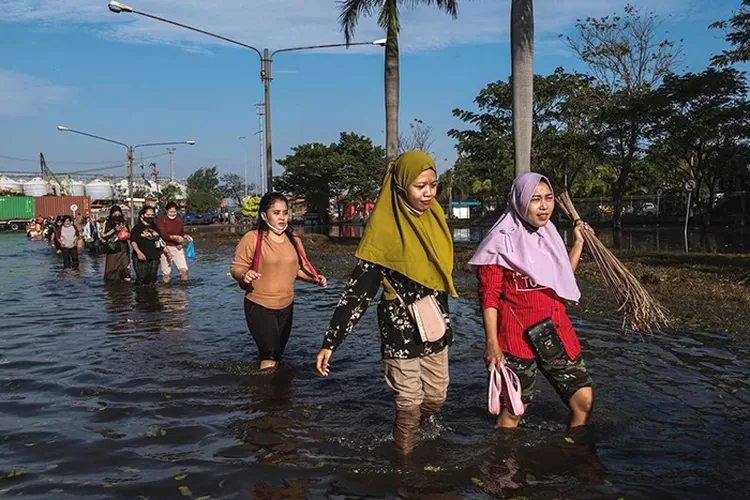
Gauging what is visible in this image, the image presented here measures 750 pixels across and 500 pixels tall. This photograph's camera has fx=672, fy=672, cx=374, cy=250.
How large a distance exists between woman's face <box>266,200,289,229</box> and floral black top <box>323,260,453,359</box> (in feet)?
6.99

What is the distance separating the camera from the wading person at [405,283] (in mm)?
4176

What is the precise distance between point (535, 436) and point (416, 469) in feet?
3.24

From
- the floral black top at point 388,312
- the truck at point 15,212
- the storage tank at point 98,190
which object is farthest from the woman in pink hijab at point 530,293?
the storage tank at point 98,190

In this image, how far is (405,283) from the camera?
4.27 meters

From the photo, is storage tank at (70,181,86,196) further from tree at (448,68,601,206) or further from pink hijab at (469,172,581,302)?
pink hijab at (469,172,581,302)

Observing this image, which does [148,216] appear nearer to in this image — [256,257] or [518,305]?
[256,257]

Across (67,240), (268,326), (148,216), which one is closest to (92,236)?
(67,240)

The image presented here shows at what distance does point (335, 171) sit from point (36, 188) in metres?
52.8

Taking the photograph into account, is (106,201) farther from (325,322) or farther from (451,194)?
(325,322)

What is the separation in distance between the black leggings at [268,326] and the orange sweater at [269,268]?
0.19 ft

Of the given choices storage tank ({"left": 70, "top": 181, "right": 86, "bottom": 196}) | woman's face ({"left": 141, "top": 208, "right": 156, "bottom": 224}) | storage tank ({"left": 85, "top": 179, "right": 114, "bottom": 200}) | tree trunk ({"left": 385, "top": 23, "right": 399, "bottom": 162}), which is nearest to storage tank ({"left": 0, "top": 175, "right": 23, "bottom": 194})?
storage tank ({"left": 70, "top": 181, "right": 86, "bottom": 196})

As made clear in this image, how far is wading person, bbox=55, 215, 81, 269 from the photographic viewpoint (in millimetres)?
19828

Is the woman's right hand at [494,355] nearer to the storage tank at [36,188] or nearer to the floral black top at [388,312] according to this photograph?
the floral black top at [388,312]

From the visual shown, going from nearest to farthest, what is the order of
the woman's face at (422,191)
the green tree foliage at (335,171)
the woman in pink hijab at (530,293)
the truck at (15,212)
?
the woman's face at (422,191) → the woman in pink hijab at (530,293) → the green tree foliage at (335,171) → the truck at (15,212)
